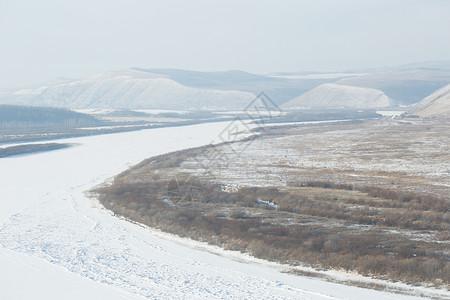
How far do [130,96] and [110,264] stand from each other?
5412 inches

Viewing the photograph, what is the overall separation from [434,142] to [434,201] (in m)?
23.8

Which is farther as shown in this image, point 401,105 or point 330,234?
point 401,105

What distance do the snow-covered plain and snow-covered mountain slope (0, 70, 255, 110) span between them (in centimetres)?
10750

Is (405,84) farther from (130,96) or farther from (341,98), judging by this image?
(130,96)

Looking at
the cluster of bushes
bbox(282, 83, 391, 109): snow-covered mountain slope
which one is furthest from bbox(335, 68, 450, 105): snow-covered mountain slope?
the cluster of bushes

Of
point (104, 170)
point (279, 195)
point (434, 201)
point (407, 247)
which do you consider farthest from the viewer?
point (104, 170)

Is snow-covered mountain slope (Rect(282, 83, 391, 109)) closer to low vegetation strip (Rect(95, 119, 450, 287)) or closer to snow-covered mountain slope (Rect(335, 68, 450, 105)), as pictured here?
snow-covered mountain slope (Rect(335, 68, 450, 105))

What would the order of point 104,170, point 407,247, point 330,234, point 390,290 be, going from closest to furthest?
point 390,290 → point 407,247 → point 330,234 → point 104,170

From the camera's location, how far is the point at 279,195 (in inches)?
784

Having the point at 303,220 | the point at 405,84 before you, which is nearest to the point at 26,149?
the point at 303,220

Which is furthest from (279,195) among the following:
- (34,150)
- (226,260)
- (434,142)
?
(34,150)

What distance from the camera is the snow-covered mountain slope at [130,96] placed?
445 ft

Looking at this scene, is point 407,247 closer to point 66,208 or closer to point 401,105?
point 66,208

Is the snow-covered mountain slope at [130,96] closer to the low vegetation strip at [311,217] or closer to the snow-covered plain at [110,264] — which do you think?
the low vegetation strip at [311,217]
